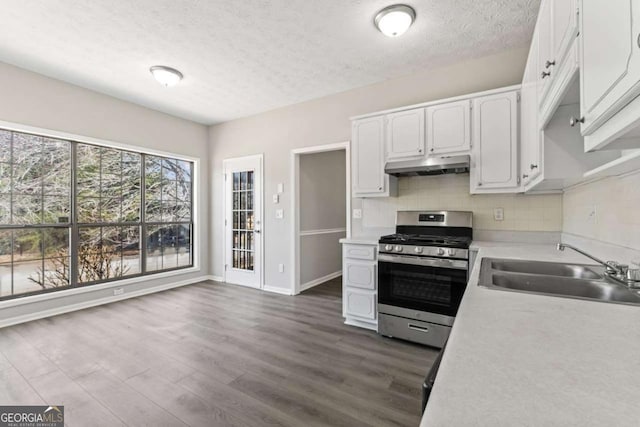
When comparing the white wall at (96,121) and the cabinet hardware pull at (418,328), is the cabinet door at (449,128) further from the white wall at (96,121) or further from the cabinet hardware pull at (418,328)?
the white wall at (96,121)

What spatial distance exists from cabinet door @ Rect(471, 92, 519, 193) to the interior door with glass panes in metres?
3.04

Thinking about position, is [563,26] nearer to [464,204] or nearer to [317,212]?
[464,204]

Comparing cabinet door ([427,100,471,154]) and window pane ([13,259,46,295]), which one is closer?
cabinet door ([427,100,471,154])

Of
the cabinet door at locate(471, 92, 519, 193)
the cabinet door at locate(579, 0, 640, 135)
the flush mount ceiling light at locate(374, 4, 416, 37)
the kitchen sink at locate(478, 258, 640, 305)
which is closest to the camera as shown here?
the cabinet door at locate(579, 0, 640, 135)

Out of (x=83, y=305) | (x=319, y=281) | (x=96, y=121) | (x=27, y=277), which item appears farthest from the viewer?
(x=319, y=281)

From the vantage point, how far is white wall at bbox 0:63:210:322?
3129 millimetres

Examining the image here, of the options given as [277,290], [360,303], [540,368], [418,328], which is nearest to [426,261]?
[418,328]

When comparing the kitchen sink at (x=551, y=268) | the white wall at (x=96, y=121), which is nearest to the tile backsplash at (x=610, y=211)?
the kitchen sink at (x=551, y=268)

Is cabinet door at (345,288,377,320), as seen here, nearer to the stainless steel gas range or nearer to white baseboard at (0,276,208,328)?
the stainless steel gas range

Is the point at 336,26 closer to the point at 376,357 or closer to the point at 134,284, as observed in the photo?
the point at 376,357

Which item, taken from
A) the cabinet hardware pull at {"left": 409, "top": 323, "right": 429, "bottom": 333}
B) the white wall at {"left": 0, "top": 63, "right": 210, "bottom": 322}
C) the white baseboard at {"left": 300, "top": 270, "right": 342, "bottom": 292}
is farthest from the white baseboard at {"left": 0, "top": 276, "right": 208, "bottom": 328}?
the cabinet hardware pull at {"left": 409, "top": 323, "right": 429, "bottom": 333}

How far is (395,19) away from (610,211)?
193 cm

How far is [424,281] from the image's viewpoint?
258cm

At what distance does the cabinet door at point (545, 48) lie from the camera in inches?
54.4
